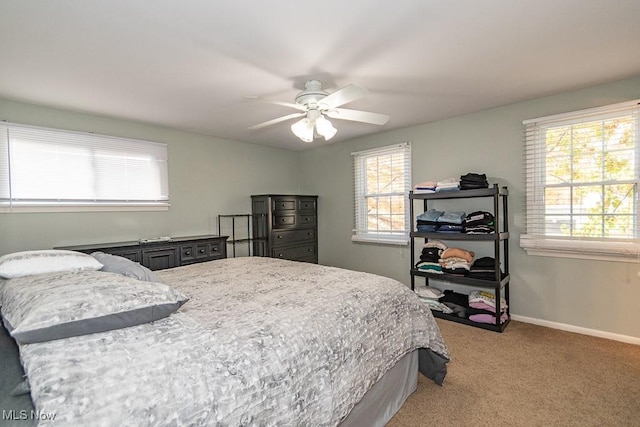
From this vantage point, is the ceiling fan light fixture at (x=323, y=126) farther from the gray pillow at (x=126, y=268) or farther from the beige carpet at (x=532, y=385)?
the beige carpet at (x=532, y=385)

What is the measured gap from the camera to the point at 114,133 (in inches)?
139

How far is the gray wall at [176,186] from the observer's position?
301 centimetres

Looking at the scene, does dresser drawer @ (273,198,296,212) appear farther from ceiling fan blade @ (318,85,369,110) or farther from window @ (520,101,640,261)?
window @ (520,101,640,261)

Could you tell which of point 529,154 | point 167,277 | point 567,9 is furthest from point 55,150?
point 529,154

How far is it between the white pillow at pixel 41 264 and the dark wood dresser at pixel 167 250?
0.99 m

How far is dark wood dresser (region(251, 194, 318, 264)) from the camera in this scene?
15.1 ft

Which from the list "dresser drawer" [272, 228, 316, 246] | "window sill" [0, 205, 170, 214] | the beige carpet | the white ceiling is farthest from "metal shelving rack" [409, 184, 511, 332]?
"window sill" [0, 205, 170, 214]

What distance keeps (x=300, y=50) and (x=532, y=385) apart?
2.94m

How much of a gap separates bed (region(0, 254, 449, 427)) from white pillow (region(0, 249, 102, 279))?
0.43 metres

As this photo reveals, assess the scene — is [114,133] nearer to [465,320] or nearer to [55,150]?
[55,150]

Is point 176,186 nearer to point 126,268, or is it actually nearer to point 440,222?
point 126,268

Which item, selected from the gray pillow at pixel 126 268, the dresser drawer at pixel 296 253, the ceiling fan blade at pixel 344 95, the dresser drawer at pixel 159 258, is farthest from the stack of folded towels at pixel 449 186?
the dresser drawer at pixel 159 258

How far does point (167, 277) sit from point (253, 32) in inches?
75.8

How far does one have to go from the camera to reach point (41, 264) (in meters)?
1.99
